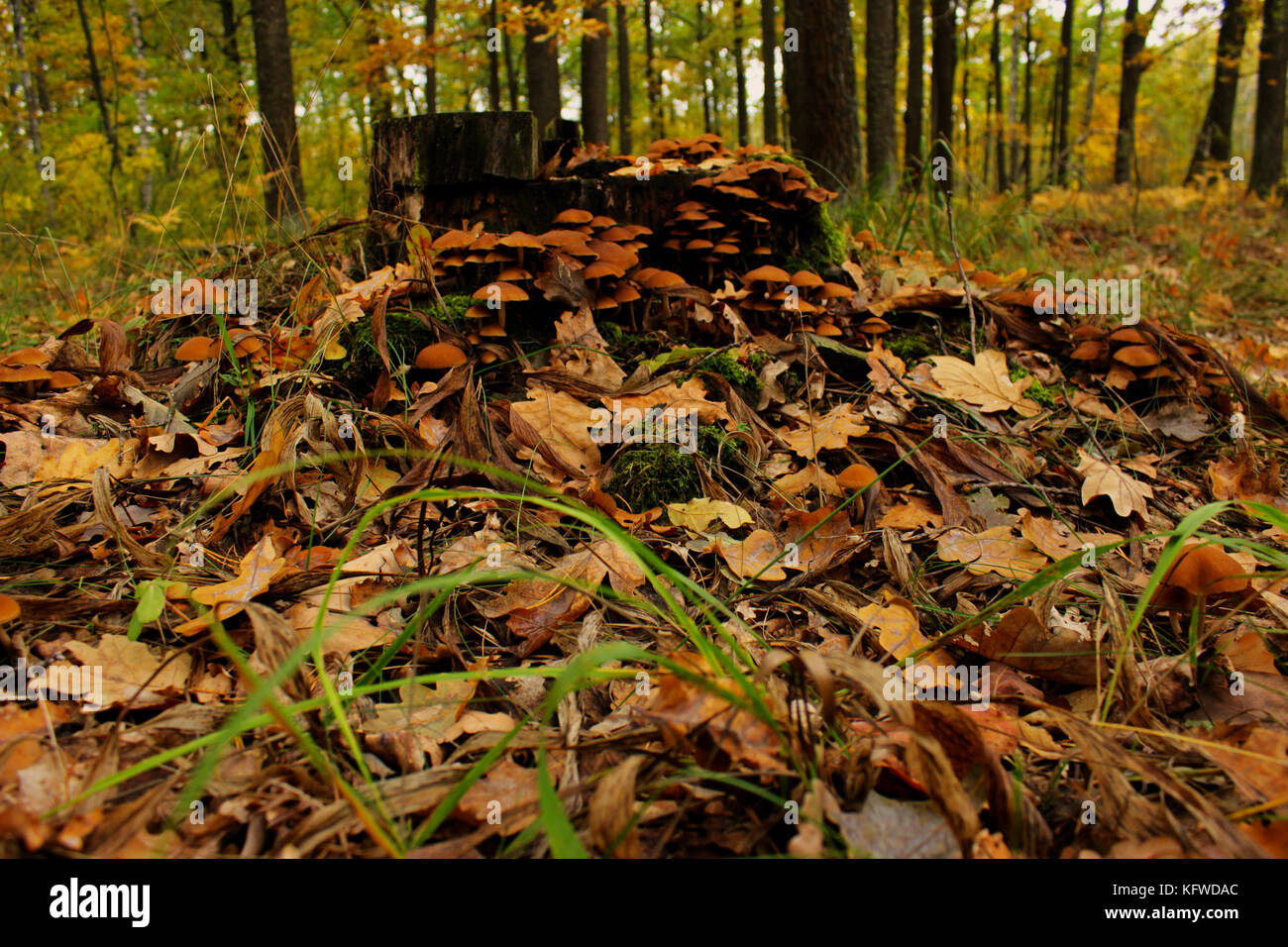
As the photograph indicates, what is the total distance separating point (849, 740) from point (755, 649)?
42 centimetres

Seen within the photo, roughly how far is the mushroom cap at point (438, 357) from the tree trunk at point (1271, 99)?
45.8 ft

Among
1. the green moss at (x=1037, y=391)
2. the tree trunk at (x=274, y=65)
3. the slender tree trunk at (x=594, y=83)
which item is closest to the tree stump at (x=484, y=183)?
the green moss at (x=1037, y=391)

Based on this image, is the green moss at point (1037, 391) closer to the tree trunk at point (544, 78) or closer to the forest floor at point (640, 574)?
the forest floor at point (640, 574)

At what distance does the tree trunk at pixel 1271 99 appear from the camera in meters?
11.0

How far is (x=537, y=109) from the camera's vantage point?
10.1 m

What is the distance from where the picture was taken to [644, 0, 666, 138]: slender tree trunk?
1733 centimetres

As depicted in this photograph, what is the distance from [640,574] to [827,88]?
4.97 metres

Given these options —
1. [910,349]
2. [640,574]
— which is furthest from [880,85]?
[640,574]

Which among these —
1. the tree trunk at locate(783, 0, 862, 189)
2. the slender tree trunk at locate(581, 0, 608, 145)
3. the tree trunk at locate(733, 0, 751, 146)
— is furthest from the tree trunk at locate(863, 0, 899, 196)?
the tree trunk at locate(733, 0, 751, 146)

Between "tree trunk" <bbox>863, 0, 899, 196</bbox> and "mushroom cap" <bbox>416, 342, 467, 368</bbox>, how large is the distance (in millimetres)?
6199

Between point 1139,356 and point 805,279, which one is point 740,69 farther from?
point 1139,356

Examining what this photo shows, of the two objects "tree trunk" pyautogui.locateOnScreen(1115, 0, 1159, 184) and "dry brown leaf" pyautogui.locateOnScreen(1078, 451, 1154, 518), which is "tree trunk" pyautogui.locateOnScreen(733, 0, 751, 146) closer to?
"tree trunk" pyautogui.locateOnScreen(1115, 0, 1159, 184)
